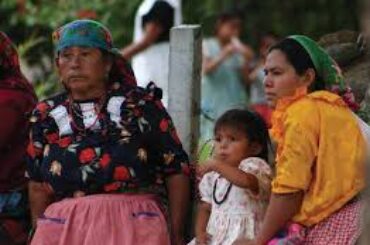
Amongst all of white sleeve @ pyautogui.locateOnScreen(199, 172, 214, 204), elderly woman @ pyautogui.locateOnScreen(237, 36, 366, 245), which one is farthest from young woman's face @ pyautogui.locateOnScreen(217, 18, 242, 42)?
elderly woman @ pyautogui.locateOnScreen(237, 36, 366, 245)

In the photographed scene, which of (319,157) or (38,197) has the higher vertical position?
(319,157)

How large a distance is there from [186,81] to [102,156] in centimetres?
131

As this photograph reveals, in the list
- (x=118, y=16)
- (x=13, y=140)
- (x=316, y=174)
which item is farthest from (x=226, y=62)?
(x=316, y=174)

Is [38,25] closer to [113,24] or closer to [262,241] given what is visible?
[113,24]

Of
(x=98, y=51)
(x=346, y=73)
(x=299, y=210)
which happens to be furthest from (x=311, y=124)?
(x=346, y=73)

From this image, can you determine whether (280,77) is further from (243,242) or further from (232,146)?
(243,242)

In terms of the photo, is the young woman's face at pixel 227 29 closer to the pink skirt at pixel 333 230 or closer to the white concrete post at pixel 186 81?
the white concrete post at pixel 186 81

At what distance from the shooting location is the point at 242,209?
5.58 m

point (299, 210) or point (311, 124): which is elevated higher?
point (311, 124)

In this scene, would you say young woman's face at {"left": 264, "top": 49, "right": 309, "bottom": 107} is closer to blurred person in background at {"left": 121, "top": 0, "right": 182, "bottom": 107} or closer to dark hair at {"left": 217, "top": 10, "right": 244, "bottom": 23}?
blurred person in background at {"left": 121, "top": 0, "right": 182, "bottom": 107}

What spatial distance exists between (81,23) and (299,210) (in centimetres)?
132

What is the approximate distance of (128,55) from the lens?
979cm

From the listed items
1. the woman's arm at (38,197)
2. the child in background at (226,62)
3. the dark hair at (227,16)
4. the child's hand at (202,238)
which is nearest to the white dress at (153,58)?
the child in background at (226,62)

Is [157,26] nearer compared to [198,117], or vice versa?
[198,117]
